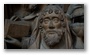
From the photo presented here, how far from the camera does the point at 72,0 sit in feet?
11.9

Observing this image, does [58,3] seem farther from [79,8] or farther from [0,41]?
[0,41]

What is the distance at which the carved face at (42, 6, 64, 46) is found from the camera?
3609 millimetres

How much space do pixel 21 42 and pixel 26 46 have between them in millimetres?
63

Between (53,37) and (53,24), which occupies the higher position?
(53,24)

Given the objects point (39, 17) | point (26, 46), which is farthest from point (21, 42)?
point (39, 17)

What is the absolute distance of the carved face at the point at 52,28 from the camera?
142 inches

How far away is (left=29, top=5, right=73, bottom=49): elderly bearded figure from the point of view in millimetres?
3615

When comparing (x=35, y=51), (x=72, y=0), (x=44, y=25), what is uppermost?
(x=72, y=0)

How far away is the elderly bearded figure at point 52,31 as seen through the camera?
11.9 feet

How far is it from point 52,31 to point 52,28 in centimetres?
3

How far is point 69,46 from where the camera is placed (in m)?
3.62

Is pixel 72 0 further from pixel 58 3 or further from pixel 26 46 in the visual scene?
pixel 26 46

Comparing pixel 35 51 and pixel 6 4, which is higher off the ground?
pixel 6 4

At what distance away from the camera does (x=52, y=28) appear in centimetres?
362
